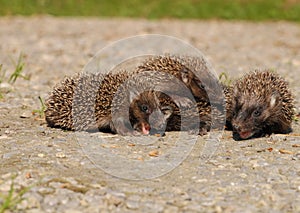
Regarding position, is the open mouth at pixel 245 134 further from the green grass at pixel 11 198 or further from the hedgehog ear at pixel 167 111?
the green grass at pixel 11 198

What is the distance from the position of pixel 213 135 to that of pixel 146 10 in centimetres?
1487

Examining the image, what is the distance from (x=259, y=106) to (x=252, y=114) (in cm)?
14

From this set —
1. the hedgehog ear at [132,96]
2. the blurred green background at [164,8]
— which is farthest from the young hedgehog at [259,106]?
the blurred green background at [164,8]

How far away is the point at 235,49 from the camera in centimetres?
1525

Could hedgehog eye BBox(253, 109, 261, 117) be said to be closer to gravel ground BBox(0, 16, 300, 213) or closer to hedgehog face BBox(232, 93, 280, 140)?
hedgehog face BBox(232, 93, 280, 140)

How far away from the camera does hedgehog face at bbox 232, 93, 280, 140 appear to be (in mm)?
7000

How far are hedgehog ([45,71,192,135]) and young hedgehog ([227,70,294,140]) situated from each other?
0.76 meters

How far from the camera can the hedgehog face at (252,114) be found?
700 cm

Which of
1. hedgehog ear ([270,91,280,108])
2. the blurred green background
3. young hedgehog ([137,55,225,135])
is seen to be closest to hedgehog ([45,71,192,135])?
young hedgehog ([137,55,225,135])

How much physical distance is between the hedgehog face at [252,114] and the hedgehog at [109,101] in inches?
31.2

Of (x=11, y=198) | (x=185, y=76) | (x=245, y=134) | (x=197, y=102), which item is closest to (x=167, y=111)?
(x=197, y=102)

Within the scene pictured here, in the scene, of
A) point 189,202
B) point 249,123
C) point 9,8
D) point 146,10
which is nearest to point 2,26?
point 9,8

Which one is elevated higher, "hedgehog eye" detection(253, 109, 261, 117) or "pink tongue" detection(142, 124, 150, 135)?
"hedgehog eye" detection(253, 109, 261, 117)

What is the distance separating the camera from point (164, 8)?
21781 millimetres
